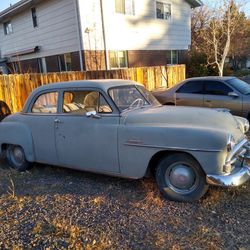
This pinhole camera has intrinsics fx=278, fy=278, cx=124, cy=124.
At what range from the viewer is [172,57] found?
1952 cm

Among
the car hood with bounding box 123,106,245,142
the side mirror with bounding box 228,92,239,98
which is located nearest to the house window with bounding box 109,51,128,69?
the side mirror with bounding box 228,92,239,98

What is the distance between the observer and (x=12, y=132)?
211 inches

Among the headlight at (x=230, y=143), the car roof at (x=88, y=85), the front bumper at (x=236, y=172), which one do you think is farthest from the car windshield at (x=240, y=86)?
the headlight at (x=230, y=143)

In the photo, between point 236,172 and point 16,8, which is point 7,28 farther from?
point 236,172

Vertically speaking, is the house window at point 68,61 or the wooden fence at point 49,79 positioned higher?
the house window at point 68,61

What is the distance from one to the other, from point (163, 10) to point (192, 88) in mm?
11419

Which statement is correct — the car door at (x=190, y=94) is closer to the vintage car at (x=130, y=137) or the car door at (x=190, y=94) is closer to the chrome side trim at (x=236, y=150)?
the vintage car at (x=130, y=137)

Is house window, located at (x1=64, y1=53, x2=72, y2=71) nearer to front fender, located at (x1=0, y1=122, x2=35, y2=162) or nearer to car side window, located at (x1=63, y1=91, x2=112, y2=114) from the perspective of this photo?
front fender, located at (x1=0, y1=122, x2=35, y2=162)

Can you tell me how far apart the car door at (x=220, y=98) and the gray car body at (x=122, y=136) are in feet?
10.9

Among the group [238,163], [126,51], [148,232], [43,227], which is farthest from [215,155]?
[126,51]

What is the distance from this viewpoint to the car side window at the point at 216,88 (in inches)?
305

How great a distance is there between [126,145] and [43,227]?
1535 millimetres

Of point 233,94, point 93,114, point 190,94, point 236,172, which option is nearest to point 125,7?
point 190,94

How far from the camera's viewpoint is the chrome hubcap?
375 cm
